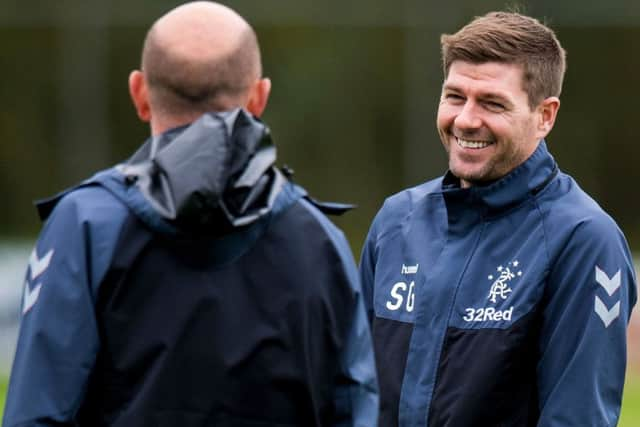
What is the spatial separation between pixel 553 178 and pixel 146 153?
4.55 ft

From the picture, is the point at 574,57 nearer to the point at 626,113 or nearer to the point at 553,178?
the point at 626,113

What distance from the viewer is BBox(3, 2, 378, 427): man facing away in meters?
2.79

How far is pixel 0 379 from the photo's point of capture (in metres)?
11.1

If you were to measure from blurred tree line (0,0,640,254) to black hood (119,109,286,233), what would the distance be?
11.6 m

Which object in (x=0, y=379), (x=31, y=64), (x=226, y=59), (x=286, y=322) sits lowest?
(x=0, y=379)

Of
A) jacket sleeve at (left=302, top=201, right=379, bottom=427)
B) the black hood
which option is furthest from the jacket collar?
the black hood

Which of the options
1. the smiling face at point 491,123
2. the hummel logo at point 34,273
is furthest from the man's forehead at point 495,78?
the hummel logo at point 34,273

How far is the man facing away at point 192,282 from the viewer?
9.17ft

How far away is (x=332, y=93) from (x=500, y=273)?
1218 centimetres

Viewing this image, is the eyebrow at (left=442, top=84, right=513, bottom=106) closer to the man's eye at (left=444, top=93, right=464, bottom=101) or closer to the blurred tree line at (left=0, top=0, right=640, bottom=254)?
the man's eye at (left=444, top=93, right=464, bottom=101)

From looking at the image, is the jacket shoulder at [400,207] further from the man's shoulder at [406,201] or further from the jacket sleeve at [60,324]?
the jacket sleeve at [60,324]

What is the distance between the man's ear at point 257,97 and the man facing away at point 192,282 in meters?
0.02

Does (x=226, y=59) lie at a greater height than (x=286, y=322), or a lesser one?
greater

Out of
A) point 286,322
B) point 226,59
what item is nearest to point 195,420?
point 286,322
